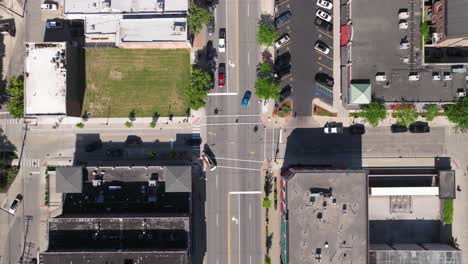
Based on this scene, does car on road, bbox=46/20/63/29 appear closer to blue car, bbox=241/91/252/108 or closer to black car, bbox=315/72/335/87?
blue car, bbox=241/91/252/108

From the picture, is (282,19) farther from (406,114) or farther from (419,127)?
(419,127)

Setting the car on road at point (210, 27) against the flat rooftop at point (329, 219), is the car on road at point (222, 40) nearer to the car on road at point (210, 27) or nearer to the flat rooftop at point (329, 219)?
the car on road at point (210, 27)

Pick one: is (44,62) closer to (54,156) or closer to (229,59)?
(54,156)

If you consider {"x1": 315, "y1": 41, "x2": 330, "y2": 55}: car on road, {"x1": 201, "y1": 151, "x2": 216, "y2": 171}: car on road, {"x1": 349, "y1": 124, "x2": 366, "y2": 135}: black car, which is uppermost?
{"x1": 315, "y1": 41, "x2": 330, "y2": 55}: car on road

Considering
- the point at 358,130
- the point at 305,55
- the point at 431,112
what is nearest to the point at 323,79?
the point at 305,55

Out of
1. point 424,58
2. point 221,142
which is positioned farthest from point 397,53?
point 221,142

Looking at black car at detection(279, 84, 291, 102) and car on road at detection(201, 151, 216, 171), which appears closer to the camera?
car on road at detection(201, 151, 216, 171)

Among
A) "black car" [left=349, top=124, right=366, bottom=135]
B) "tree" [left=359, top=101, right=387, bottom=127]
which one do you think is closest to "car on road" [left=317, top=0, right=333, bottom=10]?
"tree" [left=359, top=101, right=387, bottom=127]
